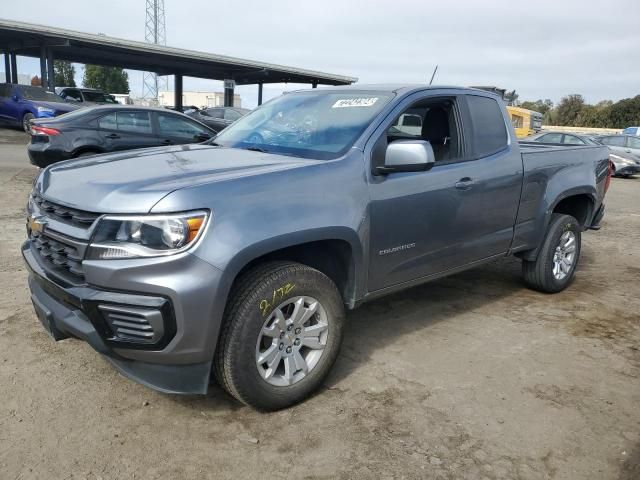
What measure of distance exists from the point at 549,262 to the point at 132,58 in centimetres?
2796

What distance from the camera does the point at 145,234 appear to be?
8.11ft

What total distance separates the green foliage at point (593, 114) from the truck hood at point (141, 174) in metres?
48.6

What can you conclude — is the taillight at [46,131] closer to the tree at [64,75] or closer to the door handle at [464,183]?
the door handle at [464,183]

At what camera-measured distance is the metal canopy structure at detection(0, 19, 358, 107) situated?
2209cm

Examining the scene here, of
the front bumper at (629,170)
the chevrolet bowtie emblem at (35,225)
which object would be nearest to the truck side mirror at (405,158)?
the chevrolet bowtie emblem at (35,225)

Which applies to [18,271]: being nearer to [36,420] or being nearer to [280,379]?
[36,420]

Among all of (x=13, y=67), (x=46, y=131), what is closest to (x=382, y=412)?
(x=46, y=131)

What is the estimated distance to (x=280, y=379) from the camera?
2916 millimetres

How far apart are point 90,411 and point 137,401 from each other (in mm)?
245

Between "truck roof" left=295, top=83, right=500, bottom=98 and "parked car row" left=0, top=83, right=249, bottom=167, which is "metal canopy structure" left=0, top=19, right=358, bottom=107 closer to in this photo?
"parked car row" left=0, top=83, right=249, bottom=167

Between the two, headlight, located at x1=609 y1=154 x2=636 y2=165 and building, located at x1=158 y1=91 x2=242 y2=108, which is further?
building, located at x1=158 y1=91 x2=242 y2=108

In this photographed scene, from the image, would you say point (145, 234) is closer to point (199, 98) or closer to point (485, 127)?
point (485, 127)

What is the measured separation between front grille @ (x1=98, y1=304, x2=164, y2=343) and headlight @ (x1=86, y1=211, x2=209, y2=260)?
0.80ft

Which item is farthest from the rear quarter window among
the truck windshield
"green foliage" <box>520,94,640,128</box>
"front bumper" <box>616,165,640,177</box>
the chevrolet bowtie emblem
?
"green foliage" <box>520,94,640,128</box>
